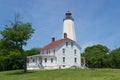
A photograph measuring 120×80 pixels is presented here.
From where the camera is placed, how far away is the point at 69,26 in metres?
72.2

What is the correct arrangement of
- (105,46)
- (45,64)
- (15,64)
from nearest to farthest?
(45,64) < (15,64) < (105,46)

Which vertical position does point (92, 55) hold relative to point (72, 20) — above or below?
below

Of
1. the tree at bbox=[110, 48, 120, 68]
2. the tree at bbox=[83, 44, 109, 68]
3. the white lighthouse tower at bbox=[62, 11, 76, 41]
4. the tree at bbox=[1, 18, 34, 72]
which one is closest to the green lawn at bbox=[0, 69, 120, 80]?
the tree at bbox=[1, 18, 34, 72]

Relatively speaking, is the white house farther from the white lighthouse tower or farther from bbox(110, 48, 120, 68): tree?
bbox(110, 48, 120, 68): tree

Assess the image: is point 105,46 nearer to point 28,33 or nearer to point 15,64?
point 15,64

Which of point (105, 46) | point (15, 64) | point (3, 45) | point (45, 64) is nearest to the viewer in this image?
point (3, 45)

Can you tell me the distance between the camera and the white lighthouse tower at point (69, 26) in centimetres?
7125

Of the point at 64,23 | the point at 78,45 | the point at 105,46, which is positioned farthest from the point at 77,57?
the point at 105,46

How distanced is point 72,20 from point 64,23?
218cm

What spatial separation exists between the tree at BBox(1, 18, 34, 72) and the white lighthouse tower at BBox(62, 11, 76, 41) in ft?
59.7

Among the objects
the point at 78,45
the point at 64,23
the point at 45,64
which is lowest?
the point at 45,64

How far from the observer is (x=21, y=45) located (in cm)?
5428

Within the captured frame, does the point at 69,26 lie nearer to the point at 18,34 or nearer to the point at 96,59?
the point at 96,59

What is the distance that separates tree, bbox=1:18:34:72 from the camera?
173 feet
